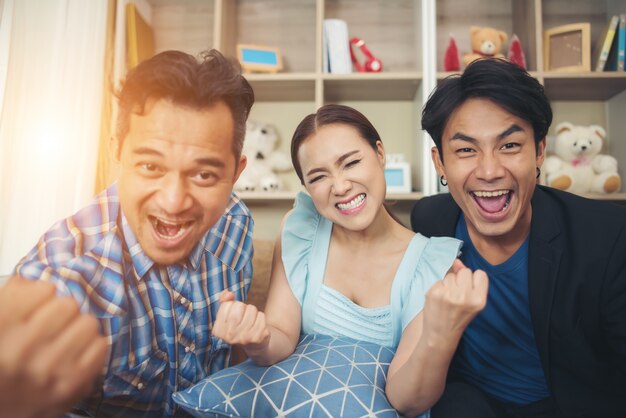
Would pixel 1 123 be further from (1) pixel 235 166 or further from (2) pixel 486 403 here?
(2) pixel 486 403

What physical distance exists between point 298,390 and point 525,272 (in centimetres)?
62

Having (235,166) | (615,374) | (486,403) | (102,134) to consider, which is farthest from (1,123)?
(615,374)

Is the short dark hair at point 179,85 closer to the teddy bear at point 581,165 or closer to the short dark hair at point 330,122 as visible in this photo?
the short dark hair at point 330,122

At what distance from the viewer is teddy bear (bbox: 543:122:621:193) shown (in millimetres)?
1908

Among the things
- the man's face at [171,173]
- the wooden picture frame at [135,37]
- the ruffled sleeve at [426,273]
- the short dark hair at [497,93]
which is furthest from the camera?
the wooden picture frame at [135,37]

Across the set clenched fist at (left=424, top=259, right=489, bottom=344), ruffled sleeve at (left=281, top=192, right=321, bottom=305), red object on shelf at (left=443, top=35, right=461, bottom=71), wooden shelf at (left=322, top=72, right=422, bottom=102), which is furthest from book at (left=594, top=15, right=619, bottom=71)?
clenched fist at (left=424, top=259, right=489, bottom=344)

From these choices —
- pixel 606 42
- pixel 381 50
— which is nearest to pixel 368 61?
pixel 381 50

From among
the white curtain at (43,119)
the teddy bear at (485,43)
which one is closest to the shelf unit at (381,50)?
the teddy bear at (485,43)

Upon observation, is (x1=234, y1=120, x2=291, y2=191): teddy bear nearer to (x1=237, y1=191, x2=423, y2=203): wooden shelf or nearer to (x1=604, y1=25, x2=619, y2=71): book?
(x1=237, y1=191, x2=423, y2=203): wooden shelf

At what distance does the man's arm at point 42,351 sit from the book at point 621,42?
2273mm

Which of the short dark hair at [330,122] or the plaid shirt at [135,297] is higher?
the short dark hair at [330,122]

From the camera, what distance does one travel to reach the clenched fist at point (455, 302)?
1.93 ft

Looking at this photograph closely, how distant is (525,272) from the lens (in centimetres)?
101

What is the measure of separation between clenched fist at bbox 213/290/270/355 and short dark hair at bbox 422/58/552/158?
63 cm
